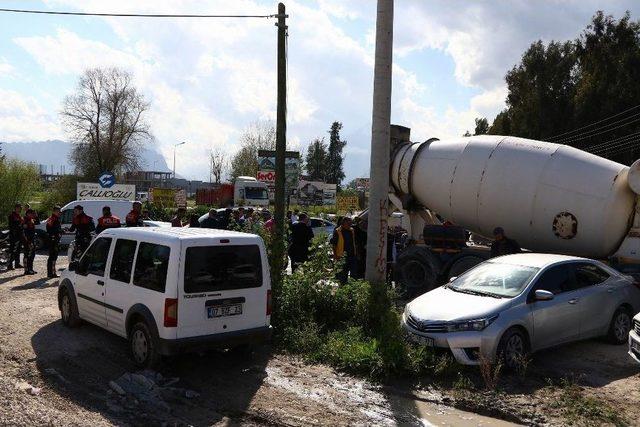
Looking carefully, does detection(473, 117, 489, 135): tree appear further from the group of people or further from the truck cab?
the group of people

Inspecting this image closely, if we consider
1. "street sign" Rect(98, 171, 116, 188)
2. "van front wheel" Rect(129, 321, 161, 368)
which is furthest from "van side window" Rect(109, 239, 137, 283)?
"street sign" Rect(98, 171, 116, 188)

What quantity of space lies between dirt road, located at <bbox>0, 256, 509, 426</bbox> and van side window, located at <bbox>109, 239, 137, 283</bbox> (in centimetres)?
109

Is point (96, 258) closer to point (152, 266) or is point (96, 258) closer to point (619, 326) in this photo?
point (152, 266)

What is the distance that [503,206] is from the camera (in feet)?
38.4

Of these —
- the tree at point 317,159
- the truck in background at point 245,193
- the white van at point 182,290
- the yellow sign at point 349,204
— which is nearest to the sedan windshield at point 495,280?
the white van at point 182,290

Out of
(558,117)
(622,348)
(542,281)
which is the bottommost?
(622,348)

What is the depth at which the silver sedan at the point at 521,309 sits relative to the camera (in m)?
7.03

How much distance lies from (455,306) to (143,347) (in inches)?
159

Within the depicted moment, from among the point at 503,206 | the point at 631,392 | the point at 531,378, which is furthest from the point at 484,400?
the point at 503,206

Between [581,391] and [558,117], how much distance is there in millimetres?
33167

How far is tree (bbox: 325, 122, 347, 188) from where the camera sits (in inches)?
3366

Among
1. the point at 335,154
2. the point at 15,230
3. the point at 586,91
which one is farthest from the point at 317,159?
the point at 15,230

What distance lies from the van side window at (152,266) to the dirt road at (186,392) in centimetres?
107

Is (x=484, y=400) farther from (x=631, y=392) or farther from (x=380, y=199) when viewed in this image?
(x=380, y=199)
